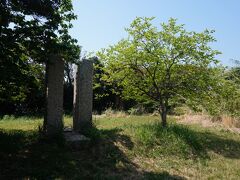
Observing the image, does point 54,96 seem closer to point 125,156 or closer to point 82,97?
point 82,97

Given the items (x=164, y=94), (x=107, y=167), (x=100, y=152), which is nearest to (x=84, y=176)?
(x=107, y=167)

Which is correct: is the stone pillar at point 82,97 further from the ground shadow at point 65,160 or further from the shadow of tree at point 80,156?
the ground shadow at point 65,160

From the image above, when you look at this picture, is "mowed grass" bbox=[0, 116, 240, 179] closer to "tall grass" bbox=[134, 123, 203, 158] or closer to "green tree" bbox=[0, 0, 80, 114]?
"tall grass" bbox=[134, 123, 203, 158]

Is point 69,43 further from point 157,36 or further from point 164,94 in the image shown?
point 164,94

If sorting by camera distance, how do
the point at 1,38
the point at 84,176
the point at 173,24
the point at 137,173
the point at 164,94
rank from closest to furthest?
the point at 84,176 → the point at 137,173 → the point at 1,38 → the point at 173,24 → the point at 164,94

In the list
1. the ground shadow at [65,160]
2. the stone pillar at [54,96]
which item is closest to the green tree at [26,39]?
the stone pillar at [54,96]

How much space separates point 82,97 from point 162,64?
260 cm

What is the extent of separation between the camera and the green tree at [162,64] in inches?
381

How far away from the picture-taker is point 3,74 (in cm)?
714

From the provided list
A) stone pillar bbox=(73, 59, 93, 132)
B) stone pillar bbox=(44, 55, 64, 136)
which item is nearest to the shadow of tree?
stone pillar bbox=(44, 55, 64, 136)

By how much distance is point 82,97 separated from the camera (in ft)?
30.8

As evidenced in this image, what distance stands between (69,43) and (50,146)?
2.89 metres

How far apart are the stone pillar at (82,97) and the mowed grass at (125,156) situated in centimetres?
72

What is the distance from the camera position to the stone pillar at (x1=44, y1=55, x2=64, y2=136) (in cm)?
854
